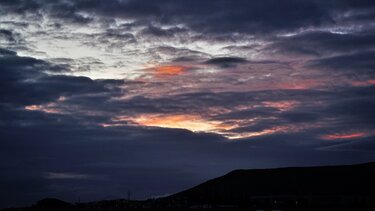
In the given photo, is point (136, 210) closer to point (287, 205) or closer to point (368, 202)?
point (287, 205)

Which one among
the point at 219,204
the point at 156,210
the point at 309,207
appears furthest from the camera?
the point at 219,204

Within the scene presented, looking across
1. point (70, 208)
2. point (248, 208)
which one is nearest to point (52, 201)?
point (70, 208)

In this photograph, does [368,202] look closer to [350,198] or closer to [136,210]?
[350,198]

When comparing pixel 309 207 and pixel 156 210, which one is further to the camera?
pixel 156 210

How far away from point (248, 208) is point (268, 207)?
6.43m

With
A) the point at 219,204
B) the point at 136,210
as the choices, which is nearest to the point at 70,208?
the point at 136,210

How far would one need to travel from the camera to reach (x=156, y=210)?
16950cm

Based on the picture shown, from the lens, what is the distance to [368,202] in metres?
165

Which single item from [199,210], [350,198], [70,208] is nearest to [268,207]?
[199,210]

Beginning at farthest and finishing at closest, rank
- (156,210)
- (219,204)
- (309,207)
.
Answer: (219,204) → (156,210) → (309,207)

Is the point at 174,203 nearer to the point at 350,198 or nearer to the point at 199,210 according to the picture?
the point at 199,210

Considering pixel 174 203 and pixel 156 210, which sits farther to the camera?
pixel 174 203

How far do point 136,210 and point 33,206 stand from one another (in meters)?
44.4

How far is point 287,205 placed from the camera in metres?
160
